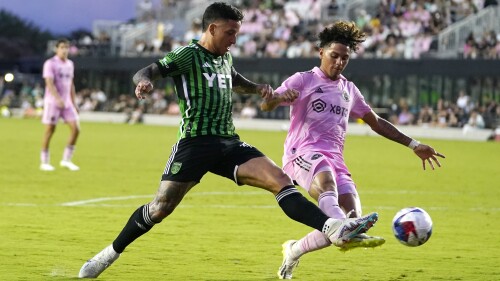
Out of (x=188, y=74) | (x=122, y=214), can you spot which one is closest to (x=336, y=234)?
(x=188, y=74)

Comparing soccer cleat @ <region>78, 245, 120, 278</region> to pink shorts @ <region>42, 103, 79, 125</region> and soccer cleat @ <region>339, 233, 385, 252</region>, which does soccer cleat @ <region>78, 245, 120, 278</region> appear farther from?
pink shorts @ <region>42, 103, 79, 125</region>

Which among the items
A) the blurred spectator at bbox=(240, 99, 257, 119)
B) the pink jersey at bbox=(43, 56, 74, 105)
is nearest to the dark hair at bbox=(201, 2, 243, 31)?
the pink jersey at bbox=(43, 56, 74, 105)

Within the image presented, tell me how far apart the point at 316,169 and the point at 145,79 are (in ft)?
6.19

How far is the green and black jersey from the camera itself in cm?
859

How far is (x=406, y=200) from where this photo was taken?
17.3 meters

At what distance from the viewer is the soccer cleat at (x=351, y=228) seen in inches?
303

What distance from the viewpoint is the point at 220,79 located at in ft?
28.6

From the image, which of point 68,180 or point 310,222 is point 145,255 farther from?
point 68,180

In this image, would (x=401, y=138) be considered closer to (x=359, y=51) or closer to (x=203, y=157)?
(x=203, y=157)

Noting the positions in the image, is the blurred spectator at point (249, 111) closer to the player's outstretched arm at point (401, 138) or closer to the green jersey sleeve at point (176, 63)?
the player's outstretched arm at point (401, 138)

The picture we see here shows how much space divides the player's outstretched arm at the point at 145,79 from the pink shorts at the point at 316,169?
166 centimetres

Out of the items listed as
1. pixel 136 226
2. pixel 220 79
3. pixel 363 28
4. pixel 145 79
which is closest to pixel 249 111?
pixel 363 28

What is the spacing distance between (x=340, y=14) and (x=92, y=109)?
16696 millimetres

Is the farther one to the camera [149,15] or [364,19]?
[149,15]
